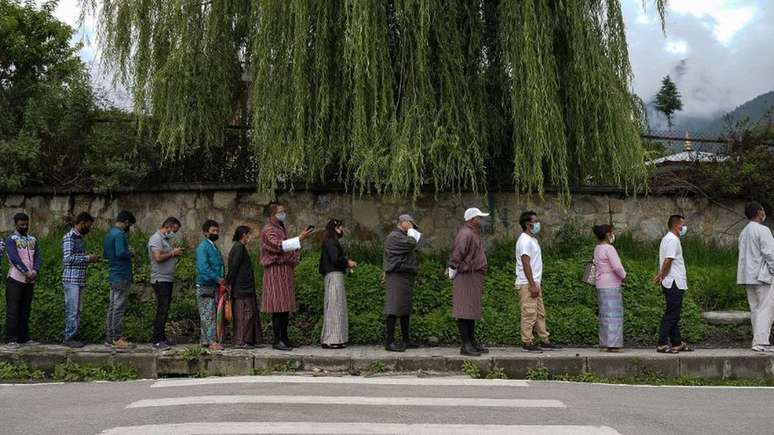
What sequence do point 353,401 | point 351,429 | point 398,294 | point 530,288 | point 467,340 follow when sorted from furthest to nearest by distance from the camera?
point 398,294, point 530,288, point 467,340, point 353,401, point 351,429

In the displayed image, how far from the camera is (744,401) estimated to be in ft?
24.0

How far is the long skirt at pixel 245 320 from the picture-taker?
9797 millimetres

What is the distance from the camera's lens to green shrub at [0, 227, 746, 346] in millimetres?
10148

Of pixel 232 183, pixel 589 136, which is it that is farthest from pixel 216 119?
pixel 589 136

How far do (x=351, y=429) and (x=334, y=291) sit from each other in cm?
424

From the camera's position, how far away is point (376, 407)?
6.56m

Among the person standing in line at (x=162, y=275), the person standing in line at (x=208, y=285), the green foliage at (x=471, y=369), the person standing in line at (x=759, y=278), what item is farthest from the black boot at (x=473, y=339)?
the person standing in line at (x=162, y=275)

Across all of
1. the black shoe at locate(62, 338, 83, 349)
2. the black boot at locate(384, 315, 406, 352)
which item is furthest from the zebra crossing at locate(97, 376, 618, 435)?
the black shoe at locate(62, 338, 83, 349)

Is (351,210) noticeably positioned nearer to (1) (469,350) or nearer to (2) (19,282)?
(1) (469,350)

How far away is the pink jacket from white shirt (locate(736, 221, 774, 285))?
5.28ft

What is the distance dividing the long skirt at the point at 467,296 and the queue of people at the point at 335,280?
0.01 m

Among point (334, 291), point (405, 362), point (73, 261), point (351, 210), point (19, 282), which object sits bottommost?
point (405, 362)

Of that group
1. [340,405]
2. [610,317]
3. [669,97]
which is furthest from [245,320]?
[669,97]

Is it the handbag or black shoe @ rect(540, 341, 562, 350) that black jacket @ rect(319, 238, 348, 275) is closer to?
black shoe @ rect(540, 341, 562, 350)
